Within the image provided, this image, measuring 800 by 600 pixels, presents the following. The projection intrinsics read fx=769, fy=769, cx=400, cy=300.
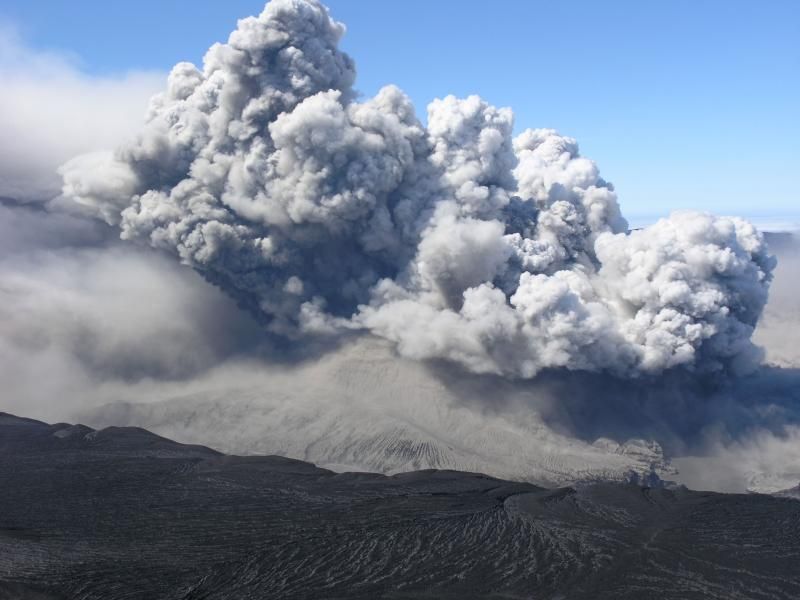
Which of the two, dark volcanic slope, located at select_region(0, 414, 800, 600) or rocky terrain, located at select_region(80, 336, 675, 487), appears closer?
dark volcanic slope, located at select_region(0, 414, 800, 600)

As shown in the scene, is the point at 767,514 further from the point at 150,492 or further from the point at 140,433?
the point at 140,433

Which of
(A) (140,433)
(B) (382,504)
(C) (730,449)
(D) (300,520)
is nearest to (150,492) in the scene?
(D) (300,520)

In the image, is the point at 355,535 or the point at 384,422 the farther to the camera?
the point at 384,422


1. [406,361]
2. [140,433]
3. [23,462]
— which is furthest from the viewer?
[406,361]

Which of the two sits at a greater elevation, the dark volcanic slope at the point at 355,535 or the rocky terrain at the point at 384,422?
the rocky terrain at the point at 384,422

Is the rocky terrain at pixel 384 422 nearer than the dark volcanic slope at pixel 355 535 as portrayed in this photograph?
No

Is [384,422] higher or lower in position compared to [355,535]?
higher

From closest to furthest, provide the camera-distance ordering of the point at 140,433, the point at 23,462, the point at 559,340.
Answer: the point at 23,462 < the point at 140,433 < the point at 559,340

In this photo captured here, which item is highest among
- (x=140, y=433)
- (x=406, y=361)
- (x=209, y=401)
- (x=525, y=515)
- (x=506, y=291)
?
(x=506, y=291)
